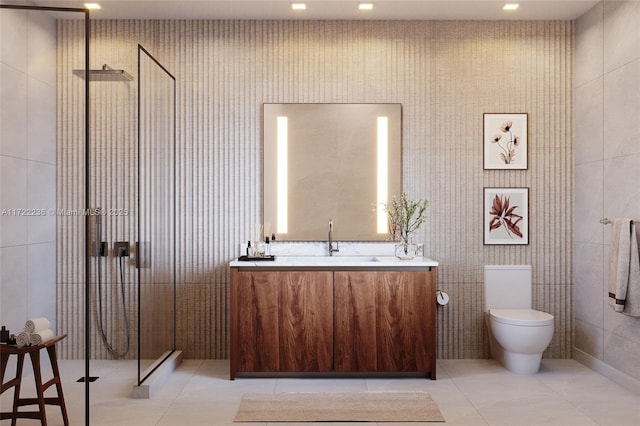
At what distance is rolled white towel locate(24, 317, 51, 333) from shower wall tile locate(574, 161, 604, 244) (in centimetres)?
362

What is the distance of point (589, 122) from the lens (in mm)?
3924

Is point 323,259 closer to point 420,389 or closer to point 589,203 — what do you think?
point 420,389

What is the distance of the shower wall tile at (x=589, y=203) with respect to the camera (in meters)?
3.79

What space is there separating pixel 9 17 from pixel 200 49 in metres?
1.88

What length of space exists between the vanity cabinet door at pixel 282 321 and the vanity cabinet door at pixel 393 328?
4.9 inches

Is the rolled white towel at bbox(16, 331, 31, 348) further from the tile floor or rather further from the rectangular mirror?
the rectangular mirror

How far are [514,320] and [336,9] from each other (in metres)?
2.62

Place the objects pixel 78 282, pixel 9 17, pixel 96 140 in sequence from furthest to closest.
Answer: pixel 96 140, pixel 78 282, pixel 9 17

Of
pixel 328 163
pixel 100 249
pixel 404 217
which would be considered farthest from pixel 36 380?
pixel 404 217

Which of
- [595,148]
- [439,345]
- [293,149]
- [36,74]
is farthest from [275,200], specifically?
[595,148]

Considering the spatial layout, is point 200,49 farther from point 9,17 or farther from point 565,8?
point 565,8

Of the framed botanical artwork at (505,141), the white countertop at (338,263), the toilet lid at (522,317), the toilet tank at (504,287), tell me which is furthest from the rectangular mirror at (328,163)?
the toilet lid at (522,317)

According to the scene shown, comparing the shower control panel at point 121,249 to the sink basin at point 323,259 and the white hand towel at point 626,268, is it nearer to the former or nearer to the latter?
the sink basin at point 323,259

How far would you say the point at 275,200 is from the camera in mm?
4086
